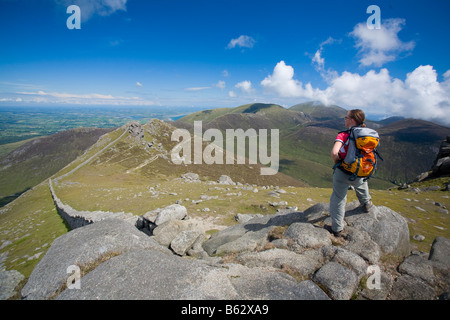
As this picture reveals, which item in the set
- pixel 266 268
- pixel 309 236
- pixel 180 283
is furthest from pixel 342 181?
pixel 180 283

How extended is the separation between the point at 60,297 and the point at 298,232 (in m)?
9.25

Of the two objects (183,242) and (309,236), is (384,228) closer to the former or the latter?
(309,236)

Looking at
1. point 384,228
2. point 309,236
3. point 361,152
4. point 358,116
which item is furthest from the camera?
point 309,236

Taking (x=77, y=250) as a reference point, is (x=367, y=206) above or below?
above

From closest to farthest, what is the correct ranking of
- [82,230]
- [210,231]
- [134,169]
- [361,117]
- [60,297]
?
1. [60,297]
2. [361,117]
3. [82,230]
4. [210,231]
5. [134,169]

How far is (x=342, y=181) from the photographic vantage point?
8281mm

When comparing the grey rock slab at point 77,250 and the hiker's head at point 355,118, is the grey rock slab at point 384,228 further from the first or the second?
the grey rock slab at point 77,250

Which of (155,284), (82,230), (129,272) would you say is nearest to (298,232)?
(155,284)

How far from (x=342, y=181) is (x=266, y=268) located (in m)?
4.90

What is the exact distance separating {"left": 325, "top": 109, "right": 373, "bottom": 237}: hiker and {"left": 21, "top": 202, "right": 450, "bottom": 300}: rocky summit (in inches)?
24.6

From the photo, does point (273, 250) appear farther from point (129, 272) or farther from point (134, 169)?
point (134, 169)

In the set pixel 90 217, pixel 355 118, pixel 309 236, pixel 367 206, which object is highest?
pixel 355 118

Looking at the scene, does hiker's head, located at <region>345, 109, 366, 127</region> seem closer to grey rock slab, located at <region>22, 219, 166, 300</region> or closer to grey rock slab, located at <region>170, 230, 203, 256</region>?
grey rock slab, located at <region>22, 219, 166, 300</region>
